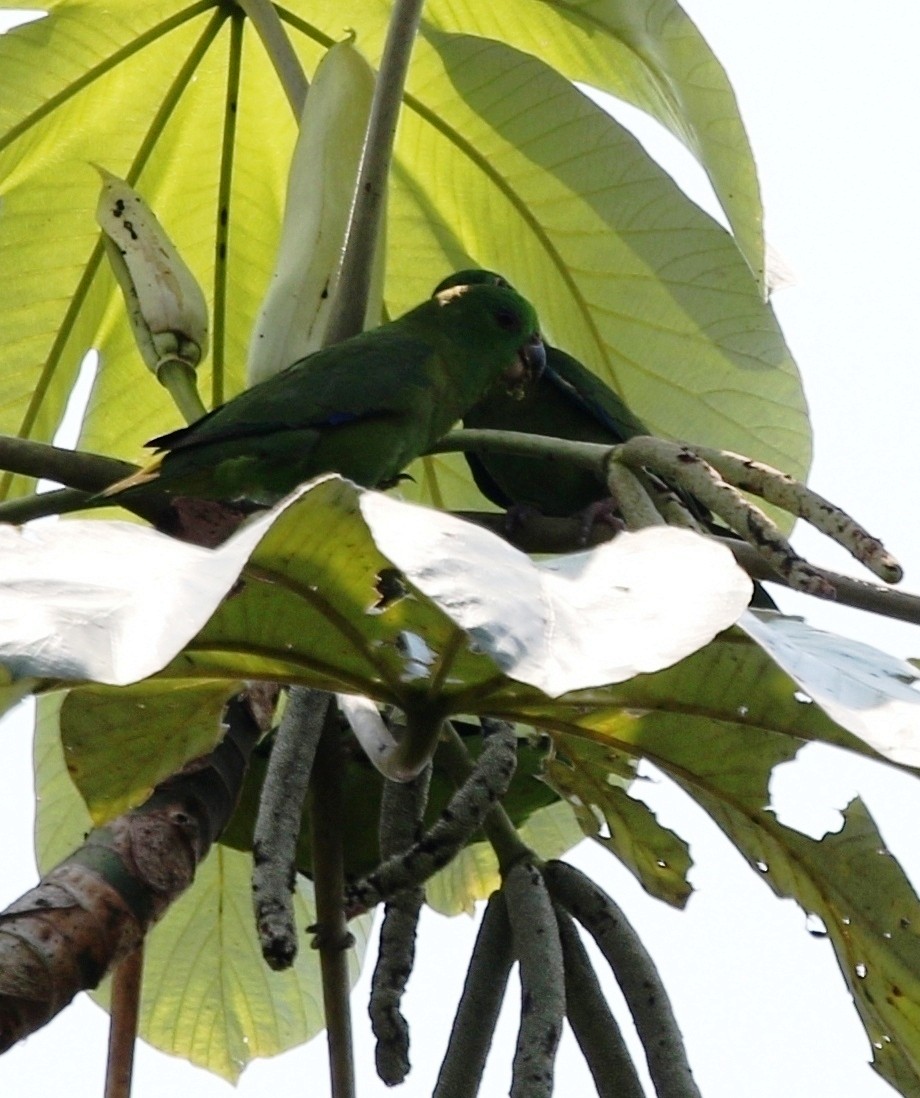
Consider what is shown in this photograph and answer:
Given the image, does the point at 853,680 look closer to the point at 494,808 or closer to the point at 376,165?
the point at 494,808

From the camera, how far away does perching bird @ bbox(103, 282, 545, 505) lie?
5.88ft

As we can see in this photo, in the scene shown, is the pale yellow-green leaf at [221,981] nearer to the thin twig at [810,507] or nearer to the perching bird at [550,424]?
the perching bird at [550,424]

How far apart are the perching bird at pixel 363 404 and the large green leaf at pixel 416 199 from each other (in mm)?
120

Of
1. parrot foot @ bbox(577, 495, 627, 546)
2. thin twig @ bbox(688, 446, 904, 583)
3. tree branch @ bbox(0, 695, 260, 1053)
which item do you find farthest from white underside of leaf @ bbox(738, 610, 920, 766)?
parrot foot @ bbox(577, 495, 627, 546)

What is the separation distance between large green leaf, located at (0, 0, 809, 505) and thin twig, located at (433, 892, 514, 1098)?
1066 mm

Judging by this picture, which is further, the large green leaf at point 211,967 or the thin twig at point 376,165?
the large green leaf at point 211,967

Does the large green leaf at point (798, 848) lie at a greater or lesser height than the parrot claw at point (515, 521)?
lesser

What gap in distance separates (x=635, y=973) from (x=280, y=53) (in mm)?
1148

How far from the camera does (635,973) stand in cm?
104

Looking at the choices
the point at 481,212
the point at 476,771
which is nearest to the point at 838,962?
the point at 476,771

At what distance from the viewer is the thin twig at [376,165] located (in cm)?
142

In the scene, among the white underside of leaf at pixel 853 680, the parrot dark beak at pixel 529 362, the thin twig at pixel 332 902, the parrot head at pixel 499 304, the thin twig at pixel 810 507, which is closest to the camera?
the white underside of leaf at pixel 853 680

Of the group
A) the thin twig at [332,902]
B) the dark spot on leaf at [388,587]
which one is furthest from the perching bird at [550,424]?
the dark spot on leaf at [388,587]

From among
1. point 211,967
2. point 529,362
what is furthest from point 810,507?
point 529,362
